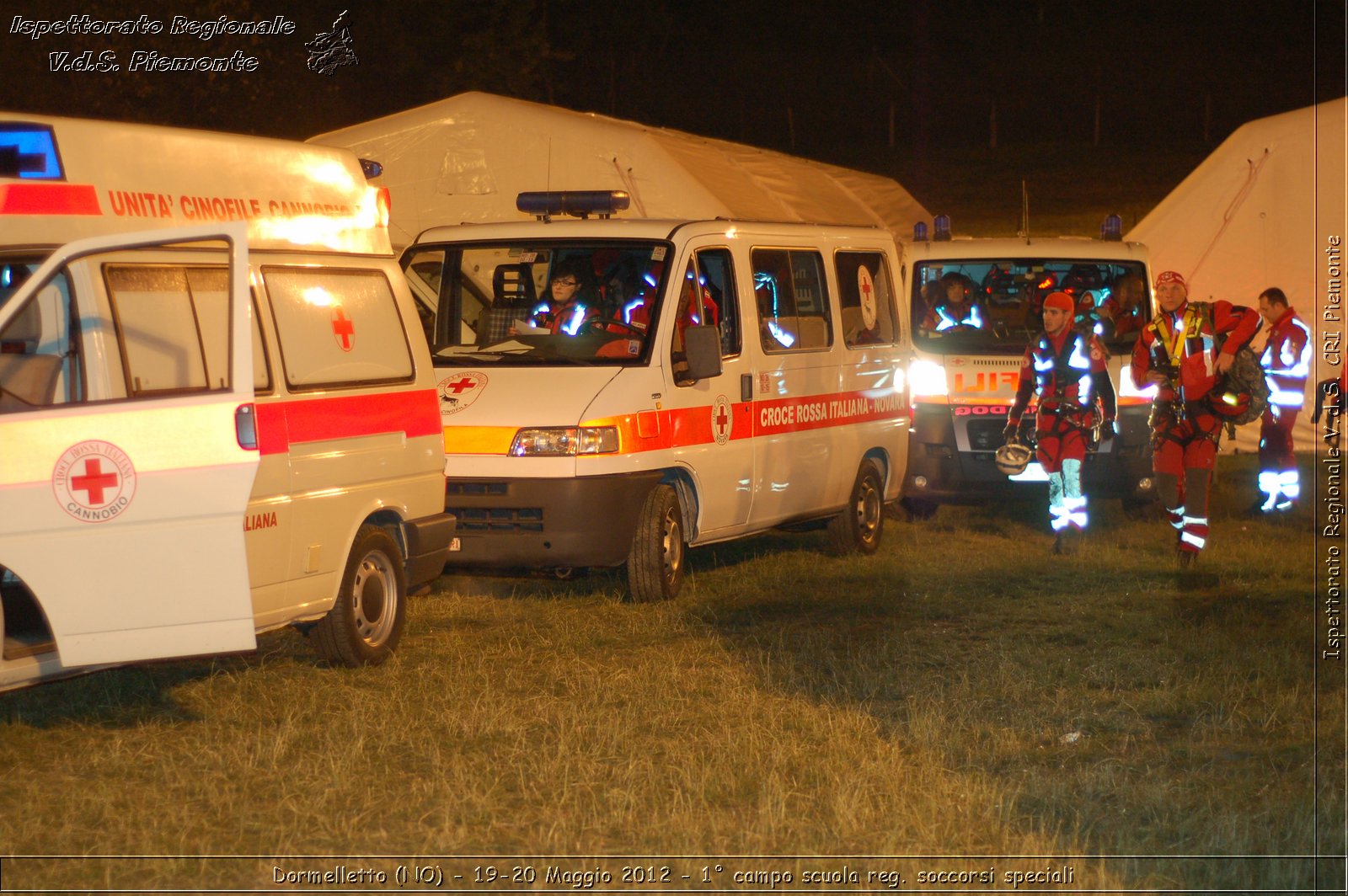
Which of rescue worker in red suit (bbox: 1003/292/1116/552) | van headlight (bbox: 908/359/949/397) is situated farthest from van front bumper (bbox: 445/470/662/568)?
van headlight (bbox: 908/359/949/397)

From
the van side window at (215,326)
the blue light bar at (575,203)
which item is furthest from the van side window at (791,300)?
the van side window at (215,326)

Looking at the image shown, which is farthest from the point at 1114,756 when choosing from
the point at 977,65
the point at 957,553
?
the point at 977,65

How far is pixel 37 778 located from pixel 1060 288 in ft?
29.3

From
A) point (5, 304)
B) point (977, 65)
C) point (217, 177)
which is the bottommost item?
point (5, 304)

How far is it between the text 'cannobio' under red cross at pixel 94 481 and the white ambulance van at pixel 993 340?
24.7 feet

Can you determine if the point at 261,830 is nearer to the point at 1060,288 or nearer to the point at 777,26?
the point at 1060,288

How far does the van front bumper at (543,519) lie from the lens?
878 centimetres

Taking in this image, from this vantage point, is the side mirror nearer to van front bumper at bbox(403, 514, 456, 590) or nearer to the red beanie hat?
van front bumper at bbox(403, 514, 456, 590)

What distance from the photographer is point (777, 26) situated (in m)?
75.4

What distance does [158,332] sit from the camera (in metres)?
6.59

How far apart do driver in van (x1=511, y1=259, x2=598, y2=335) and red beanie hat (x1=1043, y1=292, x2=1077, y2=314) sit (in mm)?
3443

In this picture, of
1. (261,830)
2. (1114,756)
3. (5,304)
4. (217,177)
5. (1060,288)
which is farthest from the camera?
(1060,288)

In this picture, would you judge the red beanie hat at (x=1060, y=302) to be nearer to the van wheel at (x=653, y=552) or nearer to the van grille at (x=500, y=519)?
the van wheel at (x=653, y=552)

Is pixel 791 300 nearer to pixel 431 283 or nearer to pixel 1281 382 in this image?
pixel 431 283
